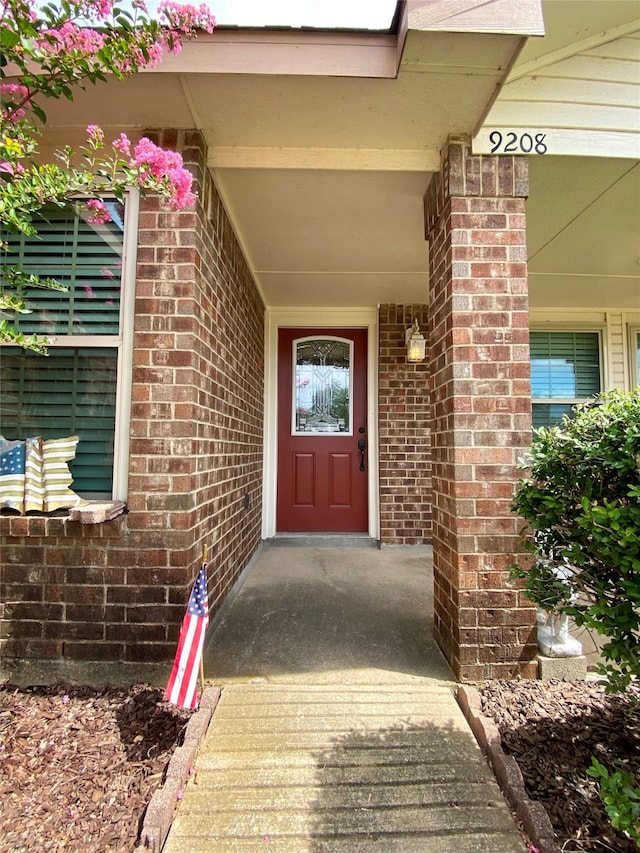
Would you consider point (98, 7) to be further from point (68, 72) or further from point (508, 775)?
point (508, 775)

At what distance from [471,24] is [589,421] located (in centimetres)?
154

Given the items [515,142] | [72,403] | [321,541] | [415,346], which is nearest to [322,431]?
[321,541]

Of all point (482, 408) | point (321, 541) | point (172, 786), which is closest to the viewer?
point (172, 786)

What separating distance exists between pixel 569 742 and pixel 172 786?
1399 millimetres

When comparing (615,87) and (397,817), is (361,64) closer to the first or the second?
(615,87)

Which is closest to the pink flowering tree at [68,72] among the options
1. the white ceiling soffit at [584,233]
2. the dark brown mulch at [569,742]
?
the white ceiling soffit at [584,233]

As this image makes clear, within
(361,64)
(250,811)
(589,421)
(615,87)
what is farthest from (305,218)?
(250,811)

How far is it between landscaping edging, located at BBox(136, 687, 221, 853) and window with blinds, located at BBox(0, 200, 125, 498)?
1111mm

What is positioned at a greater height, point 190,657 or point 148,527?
point 148,527

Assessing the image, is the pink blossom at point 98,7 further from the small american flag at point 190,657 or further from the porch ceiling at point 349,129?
the small american flag at point 190,657

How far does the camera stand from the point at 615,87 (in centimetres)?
199

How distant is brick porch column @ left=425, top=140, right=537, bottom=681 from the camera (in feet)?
6.10

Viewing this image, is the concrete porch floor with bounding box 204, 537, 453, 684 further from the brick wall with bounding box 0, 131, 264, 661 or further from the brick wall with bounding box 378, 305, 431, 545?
the brick wall with bounding box 378, 305, 431, 545

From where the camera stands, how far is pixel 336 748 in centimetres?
148
